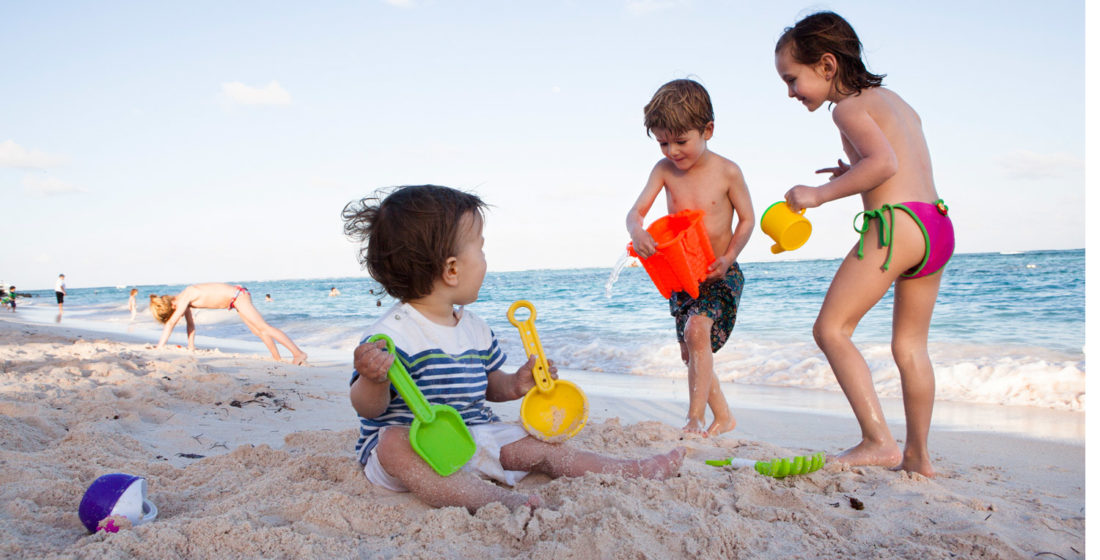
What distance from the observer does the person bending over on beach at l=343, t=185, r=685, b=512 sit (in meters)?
2.02

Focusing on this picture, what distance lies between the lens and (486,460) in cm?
208

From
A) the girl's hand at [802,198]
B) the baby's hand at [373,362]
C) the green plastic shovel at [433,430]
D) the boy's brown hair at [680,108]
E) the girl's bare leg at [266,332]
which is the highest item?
the boy's brown hair at [680,108]

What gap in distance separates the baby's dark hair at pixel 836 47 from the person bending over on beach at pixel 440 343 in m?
1.26

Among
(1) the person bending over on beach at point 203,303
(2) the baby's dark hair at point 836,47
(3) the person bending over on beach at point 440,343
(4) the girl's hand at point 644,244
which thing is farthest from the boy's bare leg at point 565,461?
(1) the person bending over on beach at point 203,303

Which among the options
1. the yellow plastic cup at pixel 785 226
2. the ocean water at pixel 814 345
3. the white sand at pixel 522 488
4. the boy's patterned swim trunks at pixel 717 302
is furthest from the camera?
the ocean water at pixel 814 345

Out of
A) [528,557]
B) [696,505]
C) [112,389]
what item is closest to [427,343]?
[528,557]

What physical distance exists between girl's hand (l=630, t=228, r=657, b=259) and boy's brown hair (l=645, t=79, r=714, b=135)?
483 millimetres

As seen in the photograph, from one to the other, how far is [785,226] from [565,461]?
1.12 metres

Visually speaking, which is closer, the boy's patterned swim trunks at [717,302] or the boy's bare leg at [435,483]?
the boy's bare leg at [435,483]

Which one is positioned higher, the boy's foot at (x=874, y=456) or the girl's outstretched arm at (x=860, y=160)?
the girl's outstretched arm at (x=860, y=160)

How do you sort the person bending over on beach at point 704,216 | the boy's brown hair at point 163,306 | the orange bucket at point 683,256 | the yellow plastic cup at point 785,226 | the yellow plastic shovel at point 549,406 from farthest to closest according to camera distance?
the boy's brown hair at point 163,306, the person bending over on beach at point 704,216, the orange bucket at point 683,256, the yellow plastic cup at point 785,226, the yellow plastic shovel at point 549,406

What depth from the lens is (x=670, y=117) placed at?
302 centimetres

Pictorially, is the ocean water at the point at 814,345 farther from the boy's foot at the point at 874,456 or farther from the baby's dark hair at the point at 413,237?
the boy's foot at the point at 874,456

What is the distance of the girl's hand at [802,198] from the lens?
227cm
